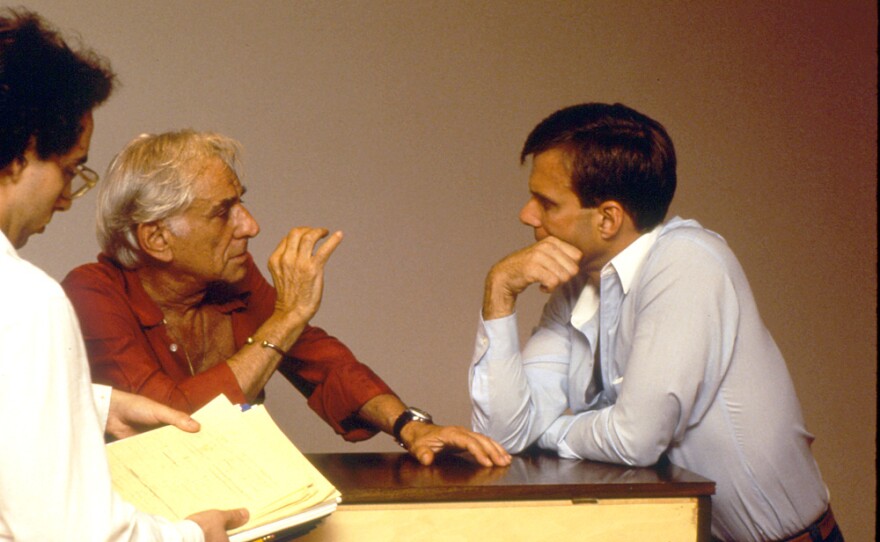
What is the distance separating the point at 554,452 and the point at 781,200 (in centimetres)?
194

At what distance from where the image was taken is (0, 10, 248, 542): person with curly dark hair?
101 cm

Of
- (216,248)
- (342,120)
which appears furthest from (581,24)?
(216,248)

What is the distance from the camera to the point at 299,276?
2.08 meters

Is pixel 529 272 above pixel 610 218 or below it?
below

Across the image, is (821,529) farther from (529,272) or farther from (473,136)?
(473,136)

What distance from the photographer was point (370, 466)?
66.3 inches

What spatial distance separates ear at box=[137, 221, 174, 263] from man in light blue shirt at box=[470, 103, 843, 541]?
675 mm

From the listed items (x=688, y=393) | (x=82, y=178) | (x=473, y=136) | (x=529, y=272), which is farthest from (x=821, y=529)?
(x=473, y=136)

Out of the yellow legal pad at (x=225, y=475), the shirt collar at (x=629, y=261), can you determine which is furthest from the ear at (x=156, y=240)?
the shirt collar at (x=629, y=261)

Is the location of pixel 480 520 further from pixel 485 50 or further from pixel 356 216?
pixel 485 50

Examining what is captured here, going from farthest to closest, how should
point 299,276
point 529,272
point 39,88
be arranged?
point 299,276, point 529,272, point 39,88

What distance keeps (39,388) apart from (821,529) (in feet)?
4.67

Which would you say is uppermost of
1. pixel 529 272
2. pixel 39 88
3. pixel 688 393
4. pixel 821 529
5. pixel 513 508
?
pixel 39 88

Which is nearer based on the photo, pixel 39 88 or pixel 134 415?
pixel 39 88
